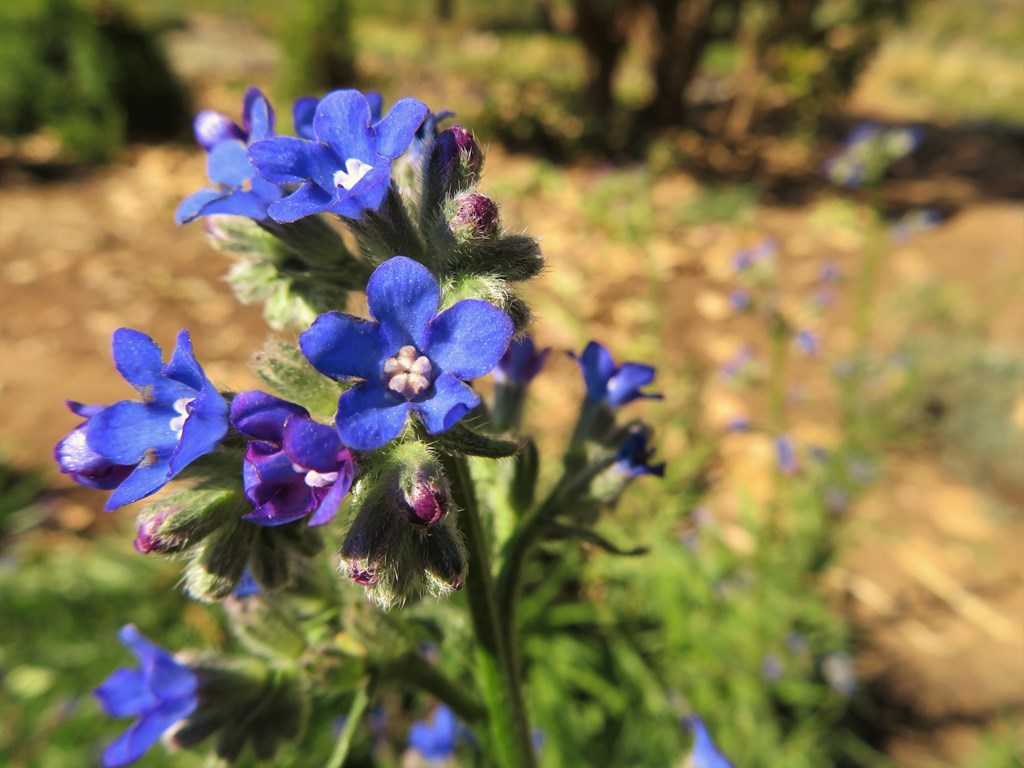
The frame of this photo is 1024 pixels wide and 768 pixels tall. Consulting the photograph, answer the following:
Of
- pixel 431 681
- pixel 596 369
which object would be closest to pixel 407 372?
pixel 596 369

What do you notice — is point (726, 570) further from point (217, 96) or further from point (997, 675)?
point (217, 96)

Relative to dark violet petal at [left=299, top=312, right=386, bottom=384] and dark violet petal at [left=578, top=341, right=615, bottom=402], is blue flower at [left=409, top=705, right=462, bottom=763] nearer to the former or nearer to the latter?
dark violet petal at [left=578, top=341, right=615, bottom=402]

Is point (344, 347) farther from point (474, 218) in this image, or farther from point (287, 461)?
point (474, 218)

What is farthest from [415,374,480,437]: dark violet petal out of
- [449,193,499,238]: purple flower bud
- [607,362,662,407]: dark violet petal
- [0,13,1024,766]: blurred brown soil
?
[0,13,1024,766]: blurred brown soil

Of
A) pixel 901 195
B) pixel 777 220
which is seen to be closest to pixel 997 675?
pixel 777 220

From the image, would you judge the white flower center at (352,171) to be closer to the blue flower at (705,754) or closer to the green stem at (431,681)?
the green stem at (431,681)

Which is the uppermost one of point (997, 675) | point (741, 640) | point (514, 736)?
point (514, 736)
